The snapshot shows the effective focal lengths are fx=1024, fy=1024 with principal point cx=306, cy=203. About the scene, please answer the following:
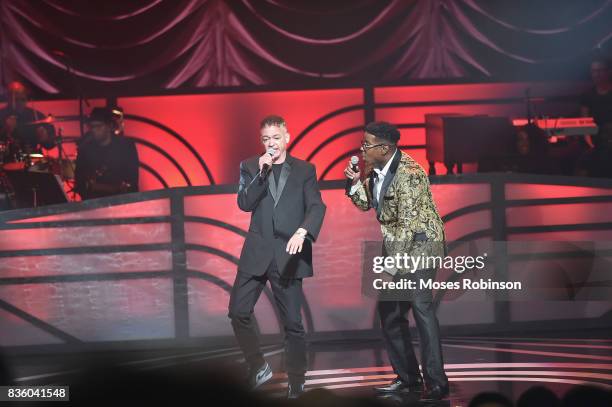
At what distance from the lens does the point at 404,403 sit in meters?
5.43

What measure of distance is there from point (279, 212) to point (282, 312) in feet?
1.81

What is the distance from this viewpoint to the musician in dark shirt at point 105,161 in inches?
325

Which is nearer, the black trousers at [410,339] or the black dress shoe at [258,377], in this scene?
the black trousers at [410,339]

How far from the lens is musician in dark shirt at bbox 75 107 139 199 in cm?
827

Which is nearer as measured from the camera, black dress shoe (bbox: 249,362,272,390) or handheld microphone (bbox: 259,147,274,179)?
handheld microphone (bbox: 259,147,274,179)

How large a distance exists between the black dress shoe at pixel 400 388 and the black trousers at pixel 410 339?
0.07 ft

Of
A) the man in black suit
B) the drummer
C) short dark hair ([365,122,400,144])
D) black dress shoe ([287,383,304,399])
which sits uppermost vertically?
the drummer

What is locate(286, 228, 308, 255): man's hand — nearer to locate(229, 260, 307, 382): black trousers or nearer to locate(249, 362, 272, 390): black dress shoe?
locate(229, 260, 307, 382): black trousers

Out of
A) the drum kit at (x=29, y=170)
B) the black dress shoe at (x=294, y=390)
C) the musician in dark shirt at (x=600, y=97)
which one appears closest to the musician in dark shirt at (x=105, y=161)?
the drum kit at (x=29, y=170)

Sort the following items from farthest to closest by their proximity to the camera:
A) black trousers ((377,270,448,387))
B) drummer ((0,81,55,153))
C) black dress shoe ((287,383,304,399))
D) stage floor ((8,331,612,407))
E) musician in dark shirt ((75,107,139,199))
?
drummer ((0,81,55,153)) → musician in dark shirt ((75,107,139,199)) → stage floor ((8,331,612,407)) → black dress shoe ((287,383,304,399)) → black trousers ((377,270,448,387))

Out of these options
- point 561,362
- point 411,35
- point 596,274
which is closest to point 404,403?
point 561,362

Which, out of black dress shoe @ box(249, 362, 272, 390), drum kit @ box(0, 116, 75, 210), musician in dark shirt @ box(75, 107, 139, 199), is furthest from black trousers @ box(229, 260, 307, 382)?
musician in dark shirt @ box(75, 107, 139, 199)

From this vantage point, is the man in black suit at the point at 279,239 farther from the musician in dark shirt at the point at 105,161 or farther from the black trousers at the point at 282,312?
the musician in dark shirt at the point at 105,161

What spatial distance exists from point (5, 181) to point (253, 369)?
3.90 metres
